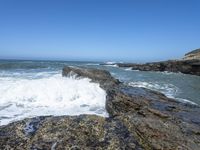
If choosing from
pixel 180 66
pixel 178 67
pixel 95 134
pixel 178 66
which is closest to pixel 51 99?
pixel 95 134

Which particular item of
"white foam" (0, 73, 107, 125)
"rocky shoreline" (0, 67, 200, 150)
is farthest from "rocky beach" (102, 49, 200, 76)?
"rocky shoreline" (0, 67, 200, 150)

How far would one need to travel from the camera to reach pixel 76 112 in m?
10.3

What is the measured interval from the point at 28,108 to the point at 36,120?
6438 mm

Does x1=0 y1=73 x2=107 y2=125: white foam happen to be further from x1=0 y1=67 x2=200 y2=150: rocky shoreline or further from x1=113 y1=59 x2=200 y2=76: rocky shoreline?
x1=113 y1=59 x2=200 y2=76: rocky shoreline

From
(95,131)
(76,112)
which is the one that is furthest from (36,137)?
(76,112)

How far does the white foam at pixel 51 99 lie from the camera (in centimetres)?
Result: 1037

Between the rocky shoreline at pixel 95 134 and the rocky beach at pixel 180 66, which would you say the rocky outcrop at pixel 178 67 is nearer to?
the rocky beach at pixel 180 66

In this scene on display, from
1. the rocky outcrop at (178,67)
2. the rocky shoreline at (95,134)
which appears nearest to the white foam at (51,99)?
the rocky shoreline at (95,134)

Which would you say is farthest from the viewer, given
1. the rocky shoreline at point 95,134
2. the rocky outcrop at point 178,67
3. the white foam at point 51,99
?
the rocky outcrop at point 178,67

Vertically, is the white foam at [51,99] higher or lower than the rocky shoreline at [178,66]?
higher

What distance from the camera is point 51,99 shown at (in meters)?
12.6

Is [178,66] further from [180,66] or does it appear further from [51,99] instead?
[51,99]

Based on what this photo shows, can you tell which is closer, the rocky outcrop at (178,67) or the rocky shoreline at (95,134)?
the rocky shoreline at (95,134)

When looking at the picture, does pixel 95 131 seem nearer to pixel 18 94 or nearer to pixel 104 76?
pixel 18 94
